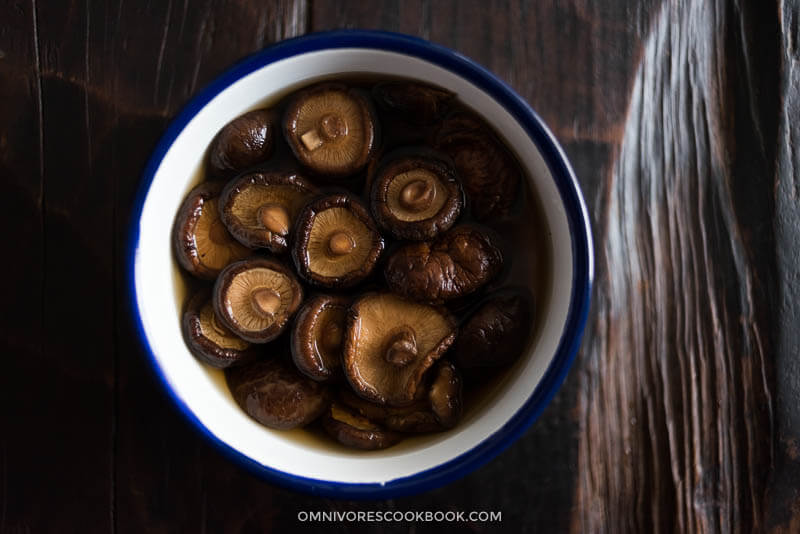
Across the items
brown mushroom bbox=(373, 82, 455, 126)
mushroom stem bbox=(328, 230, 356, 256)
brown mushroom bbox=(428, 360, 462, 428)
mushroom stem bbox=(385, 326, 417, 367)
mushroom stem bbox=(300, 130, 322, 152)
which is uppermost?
brown mushroom bbox=(373, 82, 455, 126)

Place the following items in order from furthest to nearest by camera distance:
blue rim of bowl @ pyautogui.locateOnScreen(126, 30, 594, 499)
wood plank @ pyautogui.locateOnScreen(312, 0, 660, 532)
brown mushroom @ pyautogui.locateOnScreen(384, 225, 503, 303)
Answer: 1. wood plank @ pyautogui.locateOnScreen(312, 0, 660, 532)
2. brown mushroom @ pyautogui.locateOnScreen(384, 225, 503, 303)
3. blue rim of bowl @ pyautogui.locateOnScreen(126, 30, 594, 499)

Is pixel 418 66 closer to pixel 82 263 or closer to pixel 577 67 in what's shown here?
Answer: pixel 577 67

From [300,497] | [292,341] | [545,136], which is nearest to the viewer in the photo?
[545,136]

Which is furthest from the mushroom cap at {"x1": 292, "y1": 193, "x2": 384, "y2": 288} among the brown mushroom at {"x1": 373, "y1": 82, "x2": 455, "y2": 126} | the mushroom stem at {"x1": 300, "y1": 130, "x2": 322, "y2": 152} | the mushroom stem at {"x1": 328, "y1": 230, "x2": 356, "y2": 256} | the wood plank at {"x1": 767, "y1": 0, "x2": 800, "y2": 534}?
the wood plank at {"x1": 767, "y1": 0, "x2": 800, "y2": 534}

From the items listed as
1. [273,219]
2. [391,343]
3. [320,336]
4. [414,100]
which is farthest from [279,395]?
[414,100]

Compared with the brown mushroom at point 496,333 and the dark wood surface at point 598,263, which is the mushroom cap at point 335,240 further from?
the dark wood surface at point 598,263

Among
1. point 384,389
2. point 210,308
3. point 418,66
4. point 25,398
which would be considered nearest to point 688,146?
point 418,66

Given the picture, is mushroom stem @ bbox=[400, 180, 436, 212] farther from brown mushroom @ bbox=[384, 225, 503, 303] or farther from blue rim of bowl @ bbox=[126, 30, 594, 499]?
blue rim of bowl @ bbox=[126, 30, 594, 499]
